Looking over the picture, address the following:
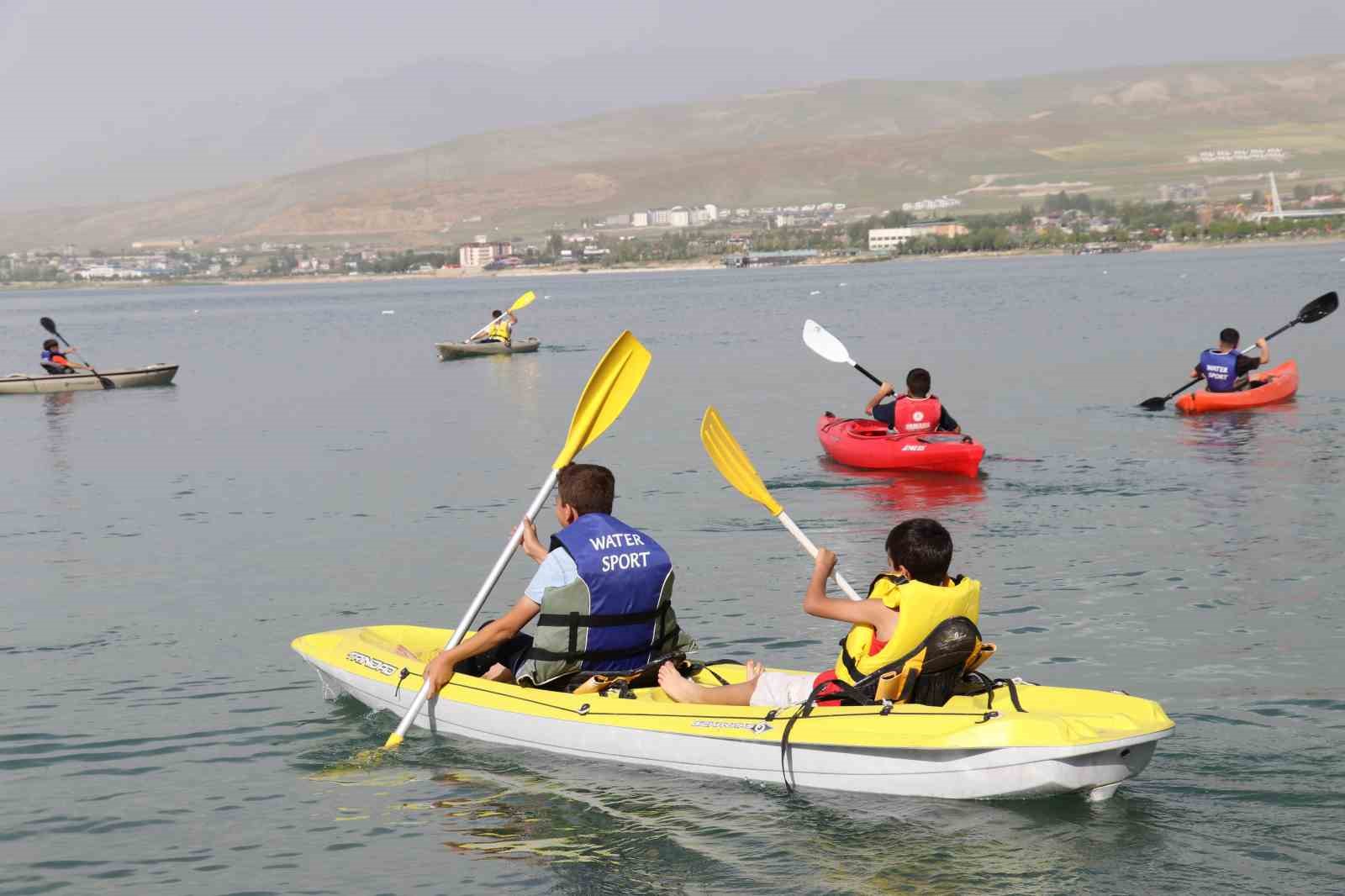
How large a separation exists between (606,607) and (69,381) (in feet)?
108

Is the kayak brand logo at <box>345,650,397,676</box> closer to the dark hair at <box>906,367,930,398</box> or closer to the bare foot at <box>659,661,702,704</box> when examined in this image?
the bare foot at <box>659,661,702,704</box>

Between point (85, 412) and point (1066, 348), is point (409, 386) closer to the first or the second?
point (85, 412)

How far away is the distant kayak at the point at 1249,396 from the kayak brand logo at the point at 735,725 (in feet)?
60.6

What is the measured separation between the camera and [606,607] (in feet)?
28.6

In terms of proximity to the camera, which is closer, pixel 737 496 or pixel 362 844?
pixel 362 844

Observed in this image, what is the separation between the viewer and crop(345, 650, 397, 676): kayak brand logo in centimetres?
1011

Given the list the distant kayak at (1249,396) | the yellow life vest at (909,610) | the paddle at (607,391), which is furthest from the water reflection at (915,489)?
the yellow life vest at (909,610)

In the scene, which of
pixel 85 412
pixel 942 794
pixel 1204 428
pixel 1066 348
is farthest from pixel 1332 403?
pixel 85 412

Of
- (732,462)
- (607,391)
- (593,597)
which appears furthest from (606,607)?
(607,391)

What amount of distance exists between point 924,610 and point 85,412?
102 ft

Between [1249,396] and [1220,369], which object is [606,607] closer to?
[1220,369]

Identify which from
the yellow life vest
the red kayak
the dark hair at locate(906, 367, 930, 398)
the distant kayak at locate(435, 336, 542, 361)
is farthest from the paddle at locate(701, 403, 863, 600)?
the distant kayak at locate(435, 336, 542, 361)

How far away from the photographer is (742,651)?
1192cm

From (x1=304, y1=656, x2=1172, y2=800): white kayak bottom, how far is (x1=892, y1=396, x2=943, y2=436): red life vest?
11479mm
